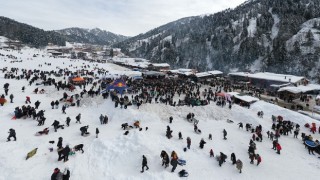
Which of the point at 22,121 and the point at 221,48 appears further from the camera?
the point at 221,48

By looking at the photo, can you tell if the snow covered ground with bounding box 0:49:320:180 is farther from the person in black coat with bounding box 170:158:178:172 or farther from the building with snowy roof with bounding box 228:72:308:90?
the building with snowy roof with bounding box 228:72:308:90

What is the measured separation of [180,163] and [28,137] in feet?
43.8

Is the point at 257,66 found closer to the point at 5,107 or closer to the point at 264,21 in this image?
the point at 264,21

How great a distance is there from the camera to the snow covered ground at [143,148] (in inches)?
611

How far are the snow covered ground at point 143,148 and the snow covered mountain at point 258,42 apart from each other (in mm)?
70028

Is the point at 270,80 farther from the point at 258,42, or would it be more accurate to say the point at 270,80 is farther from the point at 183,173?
the point at 258,42

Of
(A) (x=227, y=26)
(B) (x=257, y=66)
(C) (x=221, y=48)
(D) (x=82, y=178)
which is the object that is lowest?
(D) (x=82, y=178)

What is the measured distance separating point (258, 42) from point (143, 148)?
4175 inches

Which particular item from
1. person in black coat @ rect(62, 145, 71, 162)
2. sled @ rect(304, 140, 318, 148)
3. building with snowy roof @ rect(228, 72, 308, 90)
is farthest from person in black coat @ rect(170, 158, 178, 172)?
building with snowy roof @ rect(228, 72, 308, 90)

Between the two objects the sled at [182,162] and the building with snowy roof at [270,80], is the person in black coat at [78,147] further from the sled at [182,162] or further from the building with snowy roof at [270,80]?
the building with snowy roof at [270,80]

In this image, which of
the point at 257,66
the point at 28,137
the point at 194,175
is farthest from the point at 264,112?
the point at 257,66

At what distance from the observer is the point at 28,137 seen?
19281mm

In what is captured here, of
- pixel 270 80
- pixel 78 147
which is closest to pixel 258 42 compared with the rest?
pixel 270 80

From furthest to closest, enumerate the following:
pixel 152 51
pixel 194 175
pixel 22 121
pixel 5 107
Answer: pixel 152 51
pixel 5 107
pixel 22 121
pixel 194 175
